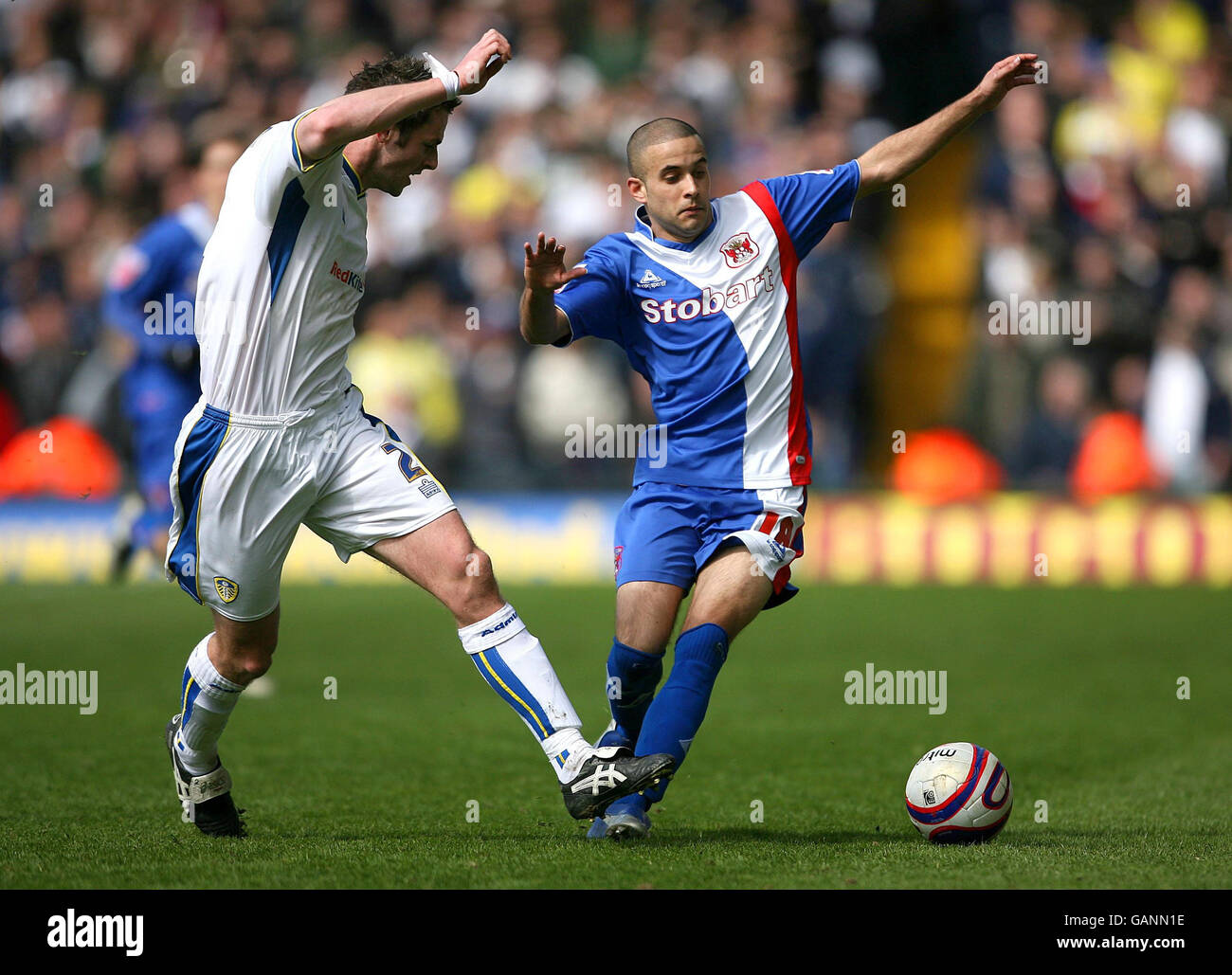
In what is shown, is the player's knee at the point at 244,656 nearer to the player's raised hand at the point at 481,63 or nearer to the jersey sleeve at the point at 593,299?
the jersey sleeve at the point at 593,299

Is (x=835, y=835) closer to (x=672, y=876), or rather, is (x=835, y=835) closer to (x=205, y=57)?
(x=672, y=876)

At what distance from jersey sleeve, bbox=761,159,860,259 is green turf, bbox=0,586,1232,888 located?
234 centimetres

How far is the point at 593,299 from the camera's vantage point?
6273 mm

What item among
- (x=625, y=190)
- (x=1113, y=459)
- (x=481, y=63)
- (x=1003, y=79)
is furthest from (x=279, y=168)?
(x=625, y=190)

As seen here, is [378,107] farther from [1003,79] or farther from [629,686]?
[1003,79]

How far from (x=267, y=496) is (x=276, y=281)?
76 centimetres

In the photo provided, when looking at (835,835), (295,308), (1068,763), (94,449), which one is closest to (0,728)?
(295,308)

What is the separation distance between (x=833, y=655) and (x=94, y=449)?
908 centimetres

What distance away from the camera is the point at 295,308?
19.1ft

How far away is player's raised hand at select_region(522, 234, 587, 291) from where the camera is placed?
5.76m

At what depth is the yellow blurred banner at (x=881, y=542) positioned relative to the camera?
1527 centimetres

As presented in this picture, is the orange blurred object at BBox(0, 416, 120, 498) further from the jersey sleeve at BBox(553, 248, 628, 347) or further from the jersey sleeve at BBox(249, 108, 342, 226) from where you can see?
the jersey sleeve at BBox(249, 108, 342, 226)

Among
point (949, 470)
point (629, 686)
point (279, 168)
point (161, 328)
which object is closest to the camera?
point (279, 168)

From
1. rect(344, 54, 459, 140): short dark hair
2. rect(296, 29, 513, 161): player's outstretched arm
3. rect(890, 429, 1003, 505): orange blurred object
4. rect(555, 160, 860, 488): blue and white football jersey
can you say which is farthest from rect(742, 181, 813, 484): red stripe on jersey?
rect(890, 429, 1003, 505): orange blurred object
